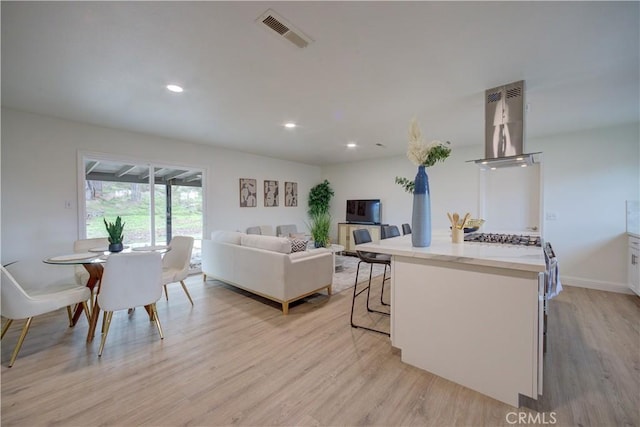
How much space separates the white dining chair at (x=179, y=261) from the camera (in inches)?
124

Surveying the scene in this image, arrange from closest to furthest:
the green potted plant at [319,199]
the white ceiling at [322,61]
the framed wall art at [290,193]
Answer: the white ceiling at [322,61]
the framed wall art at [290,193]
the green potted plant at [319,199]

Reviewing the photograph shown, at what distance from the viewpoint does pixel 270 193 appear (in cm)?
640

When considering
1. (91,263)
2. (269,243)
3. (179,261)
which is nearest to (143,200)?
(179,261)

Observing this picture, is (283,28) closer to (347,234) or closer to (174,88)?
(174,88)

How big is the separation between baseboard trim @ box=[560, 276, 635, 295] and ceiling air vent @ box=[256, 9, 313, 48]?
209 inches

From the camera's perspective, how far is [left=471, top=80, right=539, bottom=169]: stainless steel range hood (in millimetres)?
2545

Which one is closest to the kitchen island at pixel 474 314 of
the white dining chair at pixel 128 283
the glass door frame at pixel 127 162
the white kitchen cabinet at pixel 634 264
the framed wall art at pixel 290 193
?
the white dining chair at pixel 128 283

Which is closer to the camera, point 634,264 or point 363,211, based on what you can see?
point 634,264

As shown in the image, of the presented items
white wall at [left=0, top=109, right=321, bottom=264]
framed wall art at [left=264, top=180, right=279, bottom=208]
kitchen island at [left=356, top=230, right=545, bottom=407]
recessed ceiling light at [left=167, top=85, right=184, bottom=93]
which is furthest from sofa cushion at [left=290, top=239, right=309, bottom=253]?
framed wall art at [left=264, top=180, right=279, bottom=208]

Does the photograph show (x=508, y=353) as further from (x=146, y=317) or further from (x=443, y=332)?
(x=146, y=317)

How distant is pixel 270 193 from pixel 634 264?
20.9ft

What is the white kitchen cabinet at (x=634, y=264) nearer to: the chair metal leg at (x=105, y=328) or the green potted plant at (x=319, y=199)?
the green potted plant at (x=319, y=199)

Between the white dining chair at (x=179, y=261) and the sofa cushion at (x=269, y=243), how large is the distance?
A: 724 millimetres

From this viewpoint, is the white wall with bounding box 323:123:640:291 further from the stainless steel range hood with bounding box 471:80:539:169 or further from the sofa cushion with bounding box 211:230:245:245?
the sofa cushion with bounding box 211:230:245:245
